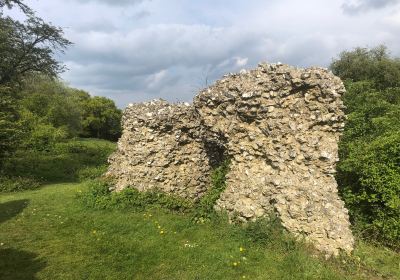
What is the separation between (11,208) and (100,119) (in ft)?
174

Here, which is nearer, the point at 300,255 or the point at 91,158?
the point at 300,255

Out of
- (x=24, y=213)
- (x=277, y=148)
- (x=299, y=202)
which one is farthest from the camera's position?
(x=24, y=213)

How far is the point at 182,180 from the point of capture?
1302 centimetres

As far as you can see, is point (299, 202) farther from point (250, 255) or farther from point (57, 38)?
point (57, 38)

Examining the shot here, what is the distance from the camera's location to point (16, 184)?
17.0m

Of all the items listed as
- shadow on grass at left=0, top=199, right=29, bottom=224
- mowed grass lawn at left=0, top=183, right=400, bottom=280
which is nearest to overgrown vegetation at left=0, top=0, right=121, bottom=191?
shadow on grass at left=0, top=199, right=29, bottom=224

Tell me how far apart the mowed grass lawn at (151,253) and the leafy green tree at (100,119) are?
53.1 metres

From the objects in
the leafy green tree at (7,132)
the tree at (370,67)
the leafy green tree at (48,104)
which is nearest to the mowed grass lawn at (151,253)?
the leafy green tree at (7,132)

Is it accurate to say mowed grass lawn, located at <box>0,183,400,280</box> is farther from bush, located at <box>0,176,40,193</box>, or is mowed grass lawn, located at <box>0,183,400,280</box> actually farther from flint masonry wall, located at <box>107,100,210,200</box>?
bush, located at <box>0,176,40,193</box>

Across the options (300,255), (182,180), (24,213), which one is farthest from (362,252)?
(24,213)

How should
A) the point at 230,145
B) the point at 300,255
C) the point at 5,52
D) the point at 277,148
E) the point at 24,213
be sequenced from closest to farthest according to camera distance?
1. the point at 300,255
2. the point at 277,148
3. the point at 230,145
4. the point at 24,213
5. the point at 5,52

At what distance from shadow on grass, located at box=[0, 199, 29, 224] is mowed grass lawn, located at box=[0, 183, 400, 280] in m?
0.20

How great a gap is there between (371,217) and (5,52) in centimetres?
2054

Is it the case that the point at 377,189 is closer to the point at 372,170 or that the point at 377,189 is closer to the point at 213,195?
the point at 372,170
